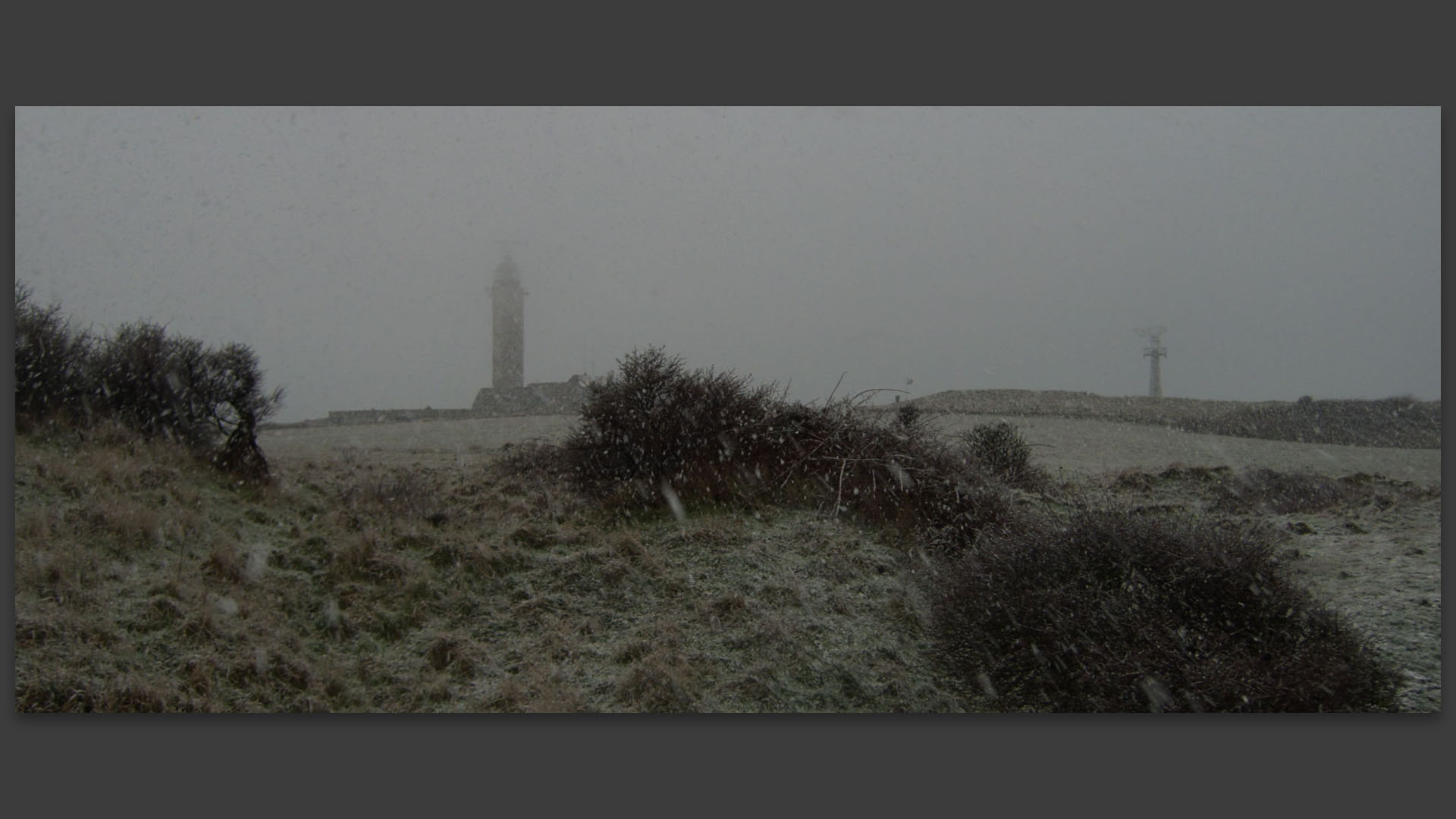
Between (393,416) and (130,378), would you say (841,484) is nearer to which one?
(393,416)

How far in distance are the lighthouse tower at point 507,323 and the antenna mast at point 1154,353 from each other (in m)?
2.46

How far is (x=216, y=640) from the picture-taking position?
→ 10.8 ft

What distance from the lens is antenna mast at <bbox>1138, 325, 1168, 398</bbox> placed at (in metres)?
3.67

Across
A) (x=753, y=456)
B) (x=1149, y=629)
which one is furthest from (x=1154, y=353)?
(x=753, y=456)

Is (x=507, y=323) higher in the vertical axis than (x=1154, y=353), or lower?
higher

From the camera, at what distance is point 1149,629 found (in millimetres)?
3078

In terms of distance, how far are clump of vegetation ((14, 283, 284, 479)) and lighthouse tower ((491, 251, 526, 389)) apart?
84cm

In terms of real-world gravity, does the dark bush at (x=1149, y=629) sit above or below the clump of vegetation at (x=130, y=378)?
below

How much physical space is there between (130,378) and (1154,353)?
4.02 metres

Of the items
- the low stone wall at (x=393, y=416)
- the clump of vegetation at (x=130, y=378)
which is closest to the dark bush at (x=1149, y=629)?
the low stone wall at (x=393, y=416)

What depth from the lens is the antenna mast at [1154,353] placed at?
3.67 metres

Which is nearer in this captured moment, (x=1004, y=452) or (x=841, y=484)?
(x=1004, y=452)

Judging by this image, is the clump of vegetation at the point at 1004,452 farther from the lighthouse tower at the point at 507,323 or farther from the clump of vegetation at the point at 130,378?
the clump of vegetation at the point at 130,378

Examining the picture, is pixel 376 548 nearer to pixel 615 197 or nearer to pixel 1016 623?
pixel 615 197
